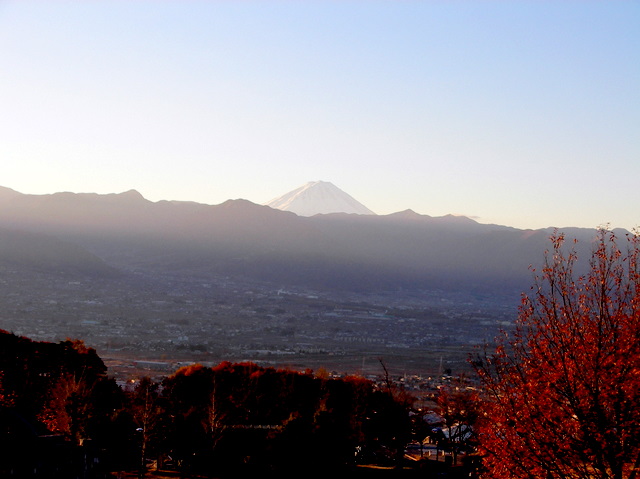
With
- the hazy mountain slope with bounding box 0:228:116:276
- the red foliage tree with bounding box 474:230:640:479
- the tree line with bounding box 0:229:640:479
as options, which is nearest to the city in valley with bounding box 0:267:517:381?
the hazy mountain slope with bounding box 0:228:116:276

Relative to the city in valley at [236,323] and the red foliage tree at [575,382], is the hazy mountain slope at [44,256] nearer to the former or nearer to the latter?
the city in valley at [236,323]

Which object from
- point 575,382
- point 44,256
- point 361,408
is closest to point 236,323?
point 44,256

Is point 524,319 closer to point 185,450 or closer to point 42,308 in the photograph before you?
point 185,450

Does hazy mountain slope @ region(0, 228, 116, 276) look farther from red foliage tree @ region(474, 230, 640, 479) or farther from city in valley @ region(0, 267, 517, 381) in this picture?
red foliage tree @ region(474, 230, 640, 479)

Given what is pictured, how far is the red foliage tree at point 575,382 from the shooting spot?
29.5ft

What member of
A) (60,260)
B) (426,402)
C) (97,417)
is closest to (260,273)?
(60,260)

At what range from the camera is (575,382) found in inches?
362

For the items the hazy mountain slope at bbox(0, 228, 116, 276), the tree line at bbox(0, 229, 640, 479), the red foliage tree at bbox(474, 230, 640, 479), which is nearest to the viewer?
the red foliage tree at bbox(474, 230, 640, 479)

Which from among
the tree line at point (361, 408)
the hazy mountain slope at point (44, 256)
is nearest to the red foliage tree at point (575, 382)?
the tree line at point (361, 408)

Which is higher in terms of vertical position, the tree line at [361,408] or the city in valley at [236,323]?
the tree line at [361,408]

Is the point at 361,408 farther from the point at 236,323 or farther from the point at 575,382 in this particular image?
the point at 236,323

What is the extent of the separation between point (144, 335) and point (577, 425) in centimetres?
7500

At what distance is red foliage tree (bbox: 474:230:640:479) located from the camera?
9000 mm

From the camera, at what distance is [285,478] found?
21.6 metres
